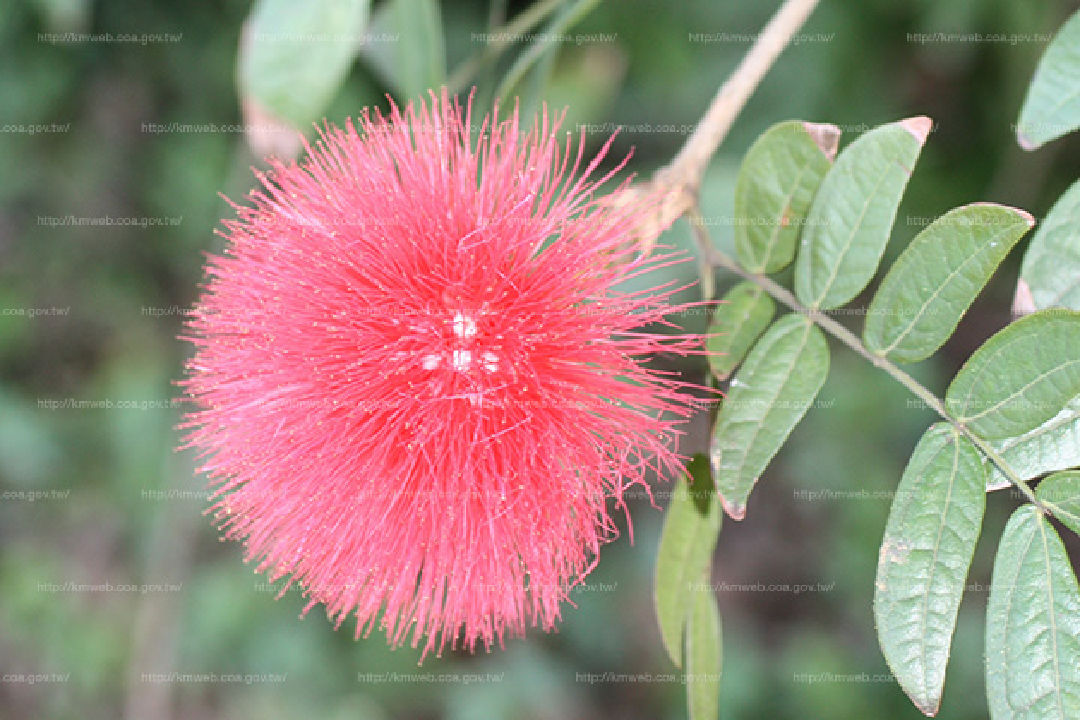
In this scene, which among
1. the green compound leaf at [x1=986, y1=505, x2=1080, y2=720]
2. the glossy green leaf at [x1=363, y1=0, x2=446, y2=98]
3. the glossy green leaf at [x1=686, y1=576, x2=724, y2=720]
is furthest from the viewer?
the glossy green leaf at [x1=363, y1=0, x2=446, y2=98]

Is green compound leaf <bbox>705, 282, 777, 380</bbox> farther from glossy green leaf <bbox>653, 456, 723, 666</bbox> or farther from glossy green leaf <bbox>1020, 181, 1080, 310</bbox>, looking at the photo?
glossy green leaf <bbox>1020, 181, 1080, 310</bbox>

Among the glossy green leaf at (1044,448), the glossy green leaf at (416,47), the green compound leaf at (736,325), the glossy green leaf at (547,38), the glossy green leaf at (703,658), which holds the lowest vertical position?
the glossy green leaf at (703,658)

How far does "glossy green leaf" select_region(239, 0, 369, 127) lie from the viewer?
1.75 meters

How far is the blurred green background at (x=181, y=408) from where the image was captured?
255 centimetres

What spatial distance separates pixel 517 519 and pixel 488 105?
4.04 feet

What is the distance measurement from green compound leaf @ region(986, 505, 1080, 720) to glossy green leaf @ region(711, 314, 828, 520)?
0.34 m

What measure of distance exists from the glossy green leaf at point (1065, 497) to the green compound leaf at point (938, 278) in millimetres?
247

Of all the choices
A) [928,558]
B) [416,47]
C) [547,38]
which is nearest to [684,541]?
[928,558]

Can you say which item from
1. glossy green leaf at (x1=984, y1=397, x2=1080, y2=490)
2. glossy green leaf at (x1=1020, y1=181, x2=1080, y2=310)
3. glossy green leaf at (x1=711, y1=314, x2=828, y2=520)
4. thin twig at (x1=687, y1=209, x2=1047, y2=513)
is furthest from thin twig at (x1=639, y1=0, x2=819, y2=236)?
glossy green leaf at (x1=984, y1=397, x2=1080, y2=490)

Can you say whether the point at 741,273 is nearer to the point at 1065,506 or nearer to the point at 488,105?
the point at 1065,506

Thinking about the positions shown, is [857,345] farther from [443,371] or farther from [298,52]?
[298,52]

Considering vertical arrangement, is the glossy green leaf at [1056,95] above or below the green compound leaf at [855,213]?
above

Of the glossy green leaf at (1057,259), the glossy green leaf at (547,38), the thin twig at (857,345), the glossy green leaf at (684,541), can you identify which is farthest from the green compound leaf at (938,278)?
the glossy green leaf at (547,38)

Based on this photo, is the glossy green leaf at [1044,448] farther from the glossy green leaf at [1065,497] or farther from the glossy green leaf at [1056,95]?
the glossy green leaf at [1056,95]
